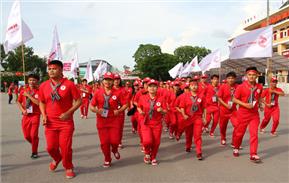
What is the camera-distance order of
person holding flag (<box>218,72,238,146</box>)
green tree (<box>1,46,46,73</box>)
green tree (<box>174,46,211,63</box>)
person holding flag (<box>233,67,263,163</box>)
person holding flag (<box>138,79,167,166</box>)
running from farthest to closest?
green tree (<box>174,46,211,63</box>) < green tree (<box>1,46,46,73</box>) < person holding flag (<box>218,72,238,146</box>) < person holding flag (<box>233,67,263,163</box>) < person holding flag (<box>138,79,167,166</box>)

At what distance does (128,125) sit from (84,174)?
6.54 metres

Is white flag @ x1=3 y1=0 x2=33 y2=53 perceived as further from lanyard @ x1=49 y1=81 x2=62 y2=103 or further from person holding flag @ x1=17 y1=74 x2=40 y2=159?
lanyard @ x1=49 y1=81 x2=62 y2=103

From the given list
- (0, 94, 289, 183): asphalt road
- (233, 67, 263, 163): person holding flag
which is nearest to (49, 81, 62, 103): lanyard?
(0, 94, 289, 183): asphalt road

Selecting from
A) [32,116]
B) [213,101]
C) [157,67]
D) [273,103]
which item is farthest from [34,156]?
[157,67]

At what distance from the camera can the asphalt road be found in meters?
5.25

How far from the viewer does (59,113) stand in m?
5.32

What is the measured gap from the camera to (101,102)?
19.9 feet

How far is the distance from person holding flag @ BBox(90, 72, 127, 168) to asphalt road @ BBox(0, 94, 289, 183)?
42 cm

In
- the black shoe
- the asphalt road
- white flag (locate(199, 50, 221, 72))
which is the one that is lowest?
the asphalt road

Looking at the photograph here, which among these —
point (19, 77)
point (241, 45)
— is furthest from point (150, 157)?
point (19, 77)

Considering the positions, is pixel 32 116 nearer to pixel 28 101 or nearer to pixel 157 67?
pixel 28 101

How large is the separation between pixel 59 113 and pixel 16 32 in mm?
5524

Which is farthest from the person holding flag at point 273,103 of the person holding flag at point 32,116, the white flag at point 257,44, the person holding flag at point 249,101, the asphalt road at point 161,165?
the person holding flag at point 32,116

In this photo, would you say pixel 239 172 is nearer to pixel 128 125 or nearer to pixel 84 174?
pixel 84 174
